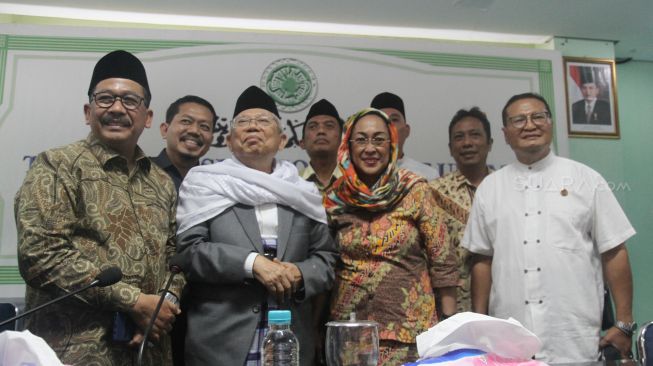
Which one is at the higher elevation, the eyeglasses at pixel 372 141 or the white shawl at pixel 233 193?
the eyeglasses at pixel 372 141

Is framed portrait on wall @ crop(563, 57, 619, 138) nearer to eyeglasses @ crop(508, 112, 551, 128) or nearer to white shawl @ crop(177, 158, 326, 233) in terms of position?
eyeglasses @ crop(508, 112, 551, 128)

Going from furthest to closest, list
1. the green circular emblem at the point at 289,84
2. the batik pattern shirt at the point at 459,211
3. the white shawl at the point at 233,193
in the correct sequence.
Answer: the green circular emblem at the point at 289,84 → the batik pattern shirt at the point at 459,211 → the white shawl at the point at 233,193

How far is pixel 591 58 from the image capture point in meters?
4.05

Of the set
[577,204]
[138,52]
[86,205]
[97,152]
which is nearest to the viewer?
[86,205]

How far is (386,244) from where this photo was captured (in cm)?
225

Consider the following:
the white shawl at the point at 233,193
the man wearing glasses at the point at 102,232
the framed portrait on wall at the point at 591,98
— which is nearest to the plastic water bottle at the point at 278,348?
the man wearing glasses at the point at 102,232

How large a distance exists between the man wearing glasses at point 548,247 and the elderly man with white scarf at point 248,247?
88 centimetres

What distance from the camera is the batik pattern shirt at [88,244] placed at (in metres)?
1.81

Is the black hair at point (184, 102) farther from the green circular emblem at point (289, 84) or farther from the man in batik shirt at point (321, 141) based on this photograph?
the man in batik shirt at point (321, 141)

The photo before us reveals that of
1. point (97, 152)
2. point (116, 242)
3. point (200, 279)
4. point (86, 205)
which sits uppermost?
point (97, 152)

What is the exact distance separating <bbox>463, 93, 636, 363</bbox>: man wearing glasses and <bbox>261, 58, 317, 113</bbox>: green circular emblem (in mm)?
1277

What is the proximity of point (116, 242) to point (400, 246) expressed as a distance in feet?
3.55

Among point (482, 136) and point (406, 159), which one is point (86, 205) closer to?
point (406, 159)

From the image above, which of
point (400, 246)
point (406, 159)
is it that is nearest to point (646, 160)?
point (406, 159)
